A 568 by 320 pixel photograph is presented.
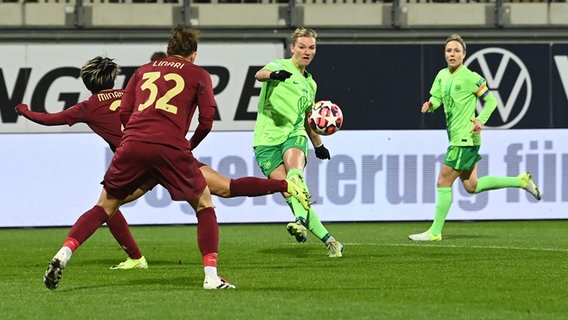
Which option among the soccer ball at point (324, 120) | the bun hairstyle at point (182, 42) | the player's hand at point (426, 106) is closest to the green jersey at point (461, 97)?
the player's hand at point (426, 106)

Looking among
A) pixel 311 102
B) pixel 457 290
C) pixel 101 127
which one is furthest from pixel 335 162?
pixel 457 290

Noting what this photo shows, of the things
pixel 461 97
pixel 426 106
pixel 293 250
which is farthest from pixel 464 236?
pixel 293 250

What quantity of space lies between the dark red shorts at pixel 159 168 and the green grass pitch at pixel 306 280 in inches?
26.9

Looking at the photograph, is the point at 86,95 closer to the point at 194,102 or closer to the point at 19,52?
the point at 19,52

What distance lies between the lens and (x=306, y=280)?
976 centimetres

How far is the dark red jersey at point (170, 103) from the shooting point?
8.82 m

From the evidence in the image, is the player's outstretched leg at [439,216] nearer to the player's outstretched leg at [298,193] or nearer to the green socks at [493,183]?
the green socks at [493,183]

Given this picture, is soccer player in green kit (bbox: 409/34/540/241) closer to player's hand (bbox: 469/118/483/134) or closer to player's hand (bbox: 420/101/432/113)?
player's hand (bbox: 420/101/432/113)

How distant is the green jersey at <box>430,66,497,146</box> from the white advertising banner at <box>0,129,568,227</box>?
4.43 metres

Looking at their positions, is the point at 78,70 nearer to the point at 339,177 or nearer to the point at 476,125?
the point at 339,177

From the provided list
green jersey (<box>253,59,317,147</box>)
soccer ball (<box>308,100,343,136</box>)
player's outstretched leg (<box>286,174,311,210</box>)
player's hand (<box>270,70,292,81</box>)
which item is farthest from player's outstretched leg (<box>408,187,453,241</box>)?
player's outstretched leg (<box>286,174,311,210</box>)

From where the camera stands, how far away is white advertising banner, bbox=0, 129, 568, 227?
720 inches

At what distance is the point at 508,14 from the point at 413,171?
522 centimetres

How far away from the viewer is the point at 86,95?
1981cm
